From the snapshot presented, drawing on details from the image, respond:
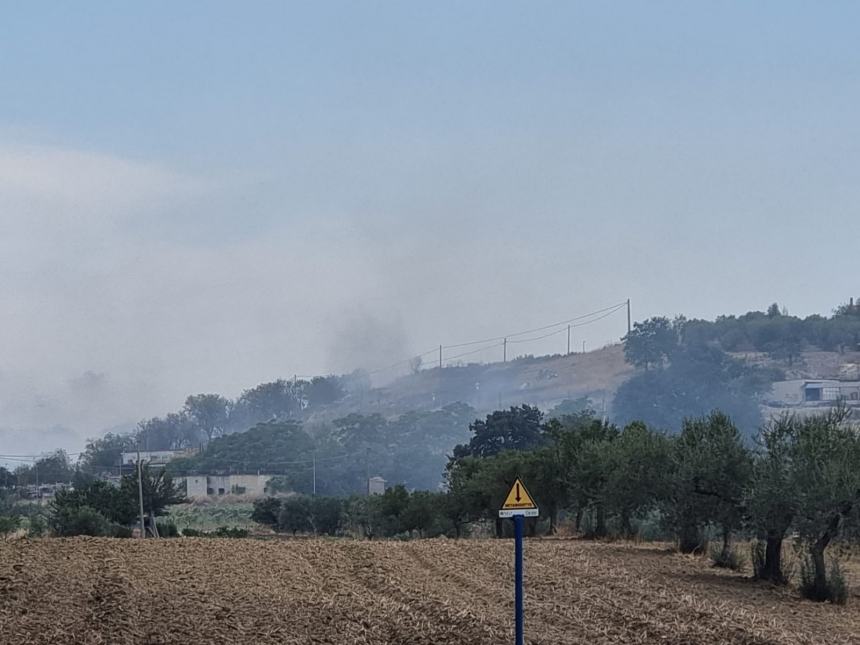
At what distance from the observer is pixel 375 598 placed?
80.0 ft

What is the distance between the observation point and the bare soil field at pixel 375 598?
792 inches

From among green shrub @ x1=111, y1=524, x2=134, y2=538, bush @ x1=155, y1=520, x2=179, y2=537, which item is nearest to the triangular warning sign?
green shrub @ x1=111, y1=524, x2=134, y2=538

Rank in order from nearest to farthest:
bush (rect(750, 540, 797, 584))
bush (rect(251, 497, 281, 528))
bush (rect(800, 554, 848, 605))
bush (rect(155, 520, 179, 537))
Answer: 1. bush (rect(800, 554, 848, 605))
2. bush (rect(750, 540, 797, 584))
3. bush (rect(155, 520, 179, 537))
4. bush (rect(251, 497, 281, 528))

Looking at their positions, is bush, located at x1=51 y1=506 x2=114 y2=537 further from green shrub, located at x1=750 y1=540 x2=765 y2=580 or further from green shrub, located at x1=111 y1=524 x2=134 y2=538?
green shrub, located at x1=750 y1=540 x2=765 y2=580

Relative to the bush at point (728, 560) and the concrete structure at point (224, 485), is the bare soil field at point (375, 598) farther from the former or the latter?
the concrete structure at point (224, 485)

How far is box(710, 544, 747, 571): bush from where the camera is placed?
3319 cm

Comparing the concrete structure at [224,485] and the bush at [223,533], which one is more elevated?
the concrete structure at [224,485]

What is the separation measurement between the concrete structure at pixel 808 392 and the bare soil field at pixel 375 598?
15681cm

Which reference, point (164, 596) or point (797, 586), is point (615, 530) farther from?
point (164, 596)

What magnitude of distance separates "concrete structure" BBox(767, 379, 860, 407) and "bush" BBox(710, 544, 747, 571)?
498 ft

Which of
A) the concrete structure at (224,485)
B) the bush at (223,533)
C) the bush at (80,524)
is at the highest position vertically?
the concrete structure at (224,485)

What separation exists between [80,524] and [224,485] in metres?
85.3

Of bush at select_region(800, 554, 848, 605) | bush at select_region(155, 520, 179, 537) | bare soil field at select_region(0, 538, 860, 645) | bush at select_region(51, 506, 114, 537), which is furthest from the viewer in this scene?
bush at select_region(155, 520, 179, 537)

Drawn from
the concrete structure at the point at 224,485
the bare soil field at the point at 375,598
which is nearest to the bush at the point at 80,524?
the bare soil field at the point at 375,598
